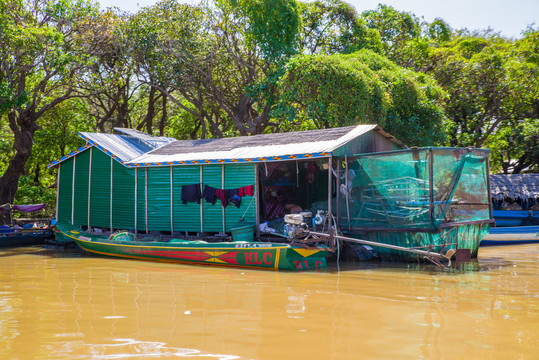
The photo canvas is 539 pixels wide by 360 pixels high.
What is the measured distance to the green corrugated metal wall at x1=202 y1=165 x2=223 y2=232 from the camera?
47.9 feet

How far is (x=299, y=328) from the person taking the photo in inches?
250

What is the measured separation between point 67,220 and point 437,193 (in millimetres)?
13111

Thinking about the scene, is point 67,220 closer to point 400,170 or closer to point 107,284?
point 107,284

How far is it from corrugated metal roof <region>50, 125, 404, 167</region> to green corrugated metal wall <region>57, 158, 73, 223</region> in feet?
5.81

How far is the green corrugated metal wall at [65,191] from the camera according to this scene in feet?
58.8

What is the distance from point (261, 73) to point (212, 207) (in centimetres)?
1253

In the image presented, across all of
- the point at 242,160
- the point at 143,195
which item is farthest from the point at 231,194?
the point at 143,195

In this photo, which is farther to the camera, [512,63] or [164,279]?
[512,63]

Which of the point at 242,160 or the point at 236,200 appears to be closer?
the point at 242,160

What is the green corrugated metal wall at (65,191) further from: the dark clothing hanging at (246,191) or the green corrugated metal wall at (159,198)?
the dark clothing hanging at (246,191)

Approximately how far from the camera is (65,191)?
711 inches

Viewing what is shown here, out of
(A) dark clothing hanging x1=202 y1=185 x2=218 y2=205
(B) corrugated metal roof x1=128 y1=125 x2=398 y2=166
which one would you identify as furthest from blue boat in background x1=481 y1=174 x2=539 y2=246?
(A) dark clothing hanging x1=202 y1=185 x2=218 y2=205

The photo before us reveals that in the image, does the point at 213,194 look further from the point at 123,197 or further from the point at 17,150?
the point at 17,150

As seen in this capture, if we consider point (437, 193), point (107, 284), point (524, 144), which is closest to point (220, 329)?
point (107, 284)
